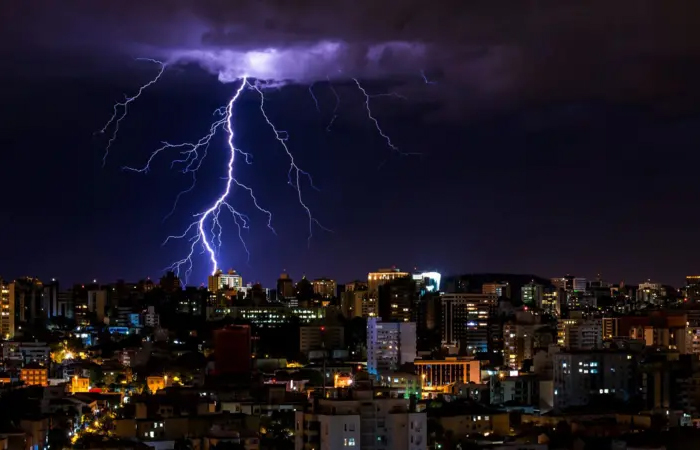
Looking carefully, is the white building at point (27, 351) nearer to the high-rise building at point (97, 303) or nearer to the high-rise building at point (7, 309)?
the high-rise building at point (7, 309)

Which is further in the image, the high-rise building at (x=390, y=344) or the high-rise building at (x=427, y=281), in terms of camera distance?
the high-rise building at (x=427, y=281)

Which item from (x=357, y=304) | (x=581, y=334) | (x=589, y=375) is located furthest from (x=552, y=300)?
(x=589, y=375)

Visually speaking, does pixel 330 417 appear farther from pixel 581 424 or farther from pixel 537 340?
pixel 537 340

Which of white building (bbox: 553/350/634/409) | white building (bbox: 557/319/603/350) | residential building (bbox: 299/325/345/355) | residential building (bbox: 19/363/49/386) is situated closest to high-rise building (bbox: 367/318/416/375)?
white building (bbox: 557/319/603/350)

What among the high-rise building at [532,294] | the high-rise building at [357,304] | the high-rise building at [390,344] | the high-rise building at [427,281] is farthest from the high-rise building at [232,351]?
the high-rise building at [532,294]

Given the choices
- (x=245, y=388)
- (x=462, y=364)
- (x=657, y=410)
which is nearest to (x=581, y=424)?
(x=657, y=410)

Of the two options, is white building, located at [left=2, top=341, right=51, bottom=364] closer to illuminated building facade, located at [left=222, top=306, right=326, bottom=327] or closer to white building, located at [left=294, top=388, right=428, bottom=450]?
illuminated building facade, located at [left=222, top=306, right=326, bottom=327]
